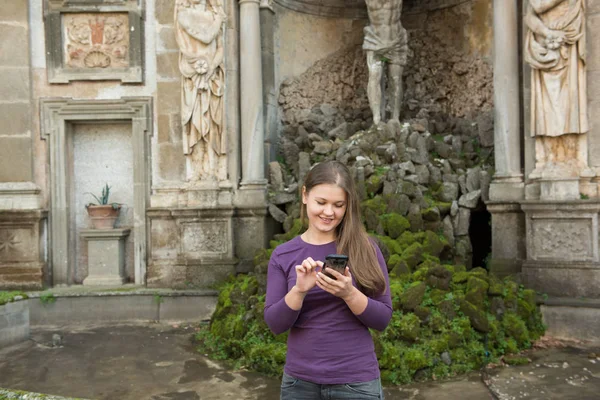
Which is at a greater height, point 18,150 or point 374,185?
point 18,150

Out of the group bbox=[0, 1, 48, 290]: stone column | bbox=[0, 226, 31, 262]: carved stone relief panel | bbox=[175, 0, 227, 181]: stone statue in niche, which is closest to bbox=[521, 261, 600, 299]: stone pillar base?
bbox=[175, 0, 227, 181]: stone statue in niche

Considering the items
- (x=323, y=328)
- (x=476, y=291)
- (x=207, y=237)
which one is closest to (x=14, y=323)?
(x=207, y=237)

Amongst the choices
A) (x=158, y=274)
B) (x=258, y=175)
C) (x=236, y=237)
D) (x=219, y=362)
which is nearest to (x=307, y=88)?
(x=258, y=175)

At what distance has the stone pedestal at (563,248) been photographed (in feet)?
22.0

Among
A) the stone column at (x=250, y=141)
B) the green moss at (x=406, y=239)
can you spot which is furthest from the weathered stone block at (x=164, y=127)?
the green moss at (x=406, y=239)

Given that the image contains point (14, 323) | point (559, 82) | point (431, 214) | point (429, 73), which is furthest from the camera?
point (429, 73)

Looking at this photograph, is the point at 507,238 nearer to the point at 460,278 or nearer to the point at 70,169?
the point at 460,278

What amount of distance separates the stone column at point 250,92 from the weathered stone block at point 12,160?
3002mm

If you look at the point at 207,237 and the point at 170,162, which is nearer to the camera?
the point at 207,237

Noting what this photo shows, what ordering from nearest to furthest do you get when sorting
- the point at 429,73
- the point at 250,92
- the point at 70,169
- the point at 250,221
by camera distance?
the point at 250,221
the point at 250,92
the point at 70,169
the point at 429,73

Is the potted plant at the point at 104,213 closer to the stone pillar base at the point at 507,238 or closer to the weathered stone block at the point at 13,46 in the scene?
the weathered stone block at the point at 13,46

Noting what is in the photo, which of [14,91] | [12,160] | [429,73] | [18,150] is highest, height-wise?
[429,73]

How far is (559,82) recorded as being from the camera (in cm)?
691

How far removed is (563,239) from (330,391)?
5.54 metres
